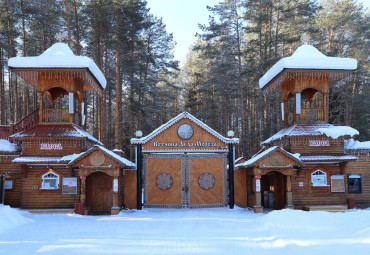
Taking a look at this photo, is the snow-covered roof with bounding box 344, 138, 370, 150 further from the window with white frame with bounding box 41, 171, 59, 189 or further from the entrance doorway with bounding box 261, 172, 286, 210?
the window with white frame with bounding box 41, 171, 59, 189

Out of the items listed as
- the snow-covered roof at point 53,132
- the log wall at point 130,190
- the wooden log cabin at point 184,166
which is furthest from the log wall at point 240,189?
the snow-covered roof at point 53,132

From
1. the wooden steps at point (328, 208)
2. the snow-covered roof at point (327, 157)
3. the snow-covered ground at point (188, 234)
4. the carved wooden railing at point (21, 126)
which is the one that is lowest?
the wooden steps at point (328, 208)

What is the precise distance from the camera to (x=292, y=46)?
32781 mm

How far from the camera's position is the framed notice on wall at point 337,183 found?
17.7 meters

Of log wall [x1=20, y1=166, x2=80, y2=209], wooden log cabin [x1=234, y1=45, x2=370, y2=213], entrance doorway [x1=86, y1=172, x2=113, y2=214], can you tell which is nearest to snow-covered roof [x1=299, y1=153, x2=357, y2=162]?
wooden log cabin [x1=234, y1=45, x2=370, y2=213]

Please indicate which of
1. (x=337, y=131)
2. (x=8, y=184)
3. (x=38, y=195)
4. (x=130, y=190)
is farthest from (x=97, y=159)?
(x=337, y=131)

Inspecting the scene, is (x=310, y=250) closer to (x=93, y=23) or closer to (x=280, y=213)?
(x=280, y=213)

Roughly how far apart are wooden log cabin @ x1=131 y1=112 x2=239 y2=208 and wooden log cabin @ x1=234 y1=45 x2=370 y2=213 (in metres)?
1.36

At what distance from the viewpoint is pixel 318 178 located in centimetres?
1777

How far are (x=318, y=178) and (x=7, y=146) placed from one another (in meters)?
16.3

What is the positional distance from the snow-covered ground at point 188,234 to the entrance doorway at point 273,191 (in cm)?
385

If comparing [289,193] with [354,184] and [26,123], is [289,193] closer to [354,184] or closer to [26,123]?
[354,184]

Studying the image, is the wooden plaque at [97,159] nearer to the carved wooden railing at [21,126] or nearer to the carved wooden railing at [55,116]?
the carved wooden railing at [55,116]

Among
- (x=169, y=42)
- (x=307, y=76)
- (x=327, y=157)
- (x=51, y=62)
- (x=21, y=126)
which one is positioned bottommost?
(x=327, y=157)
